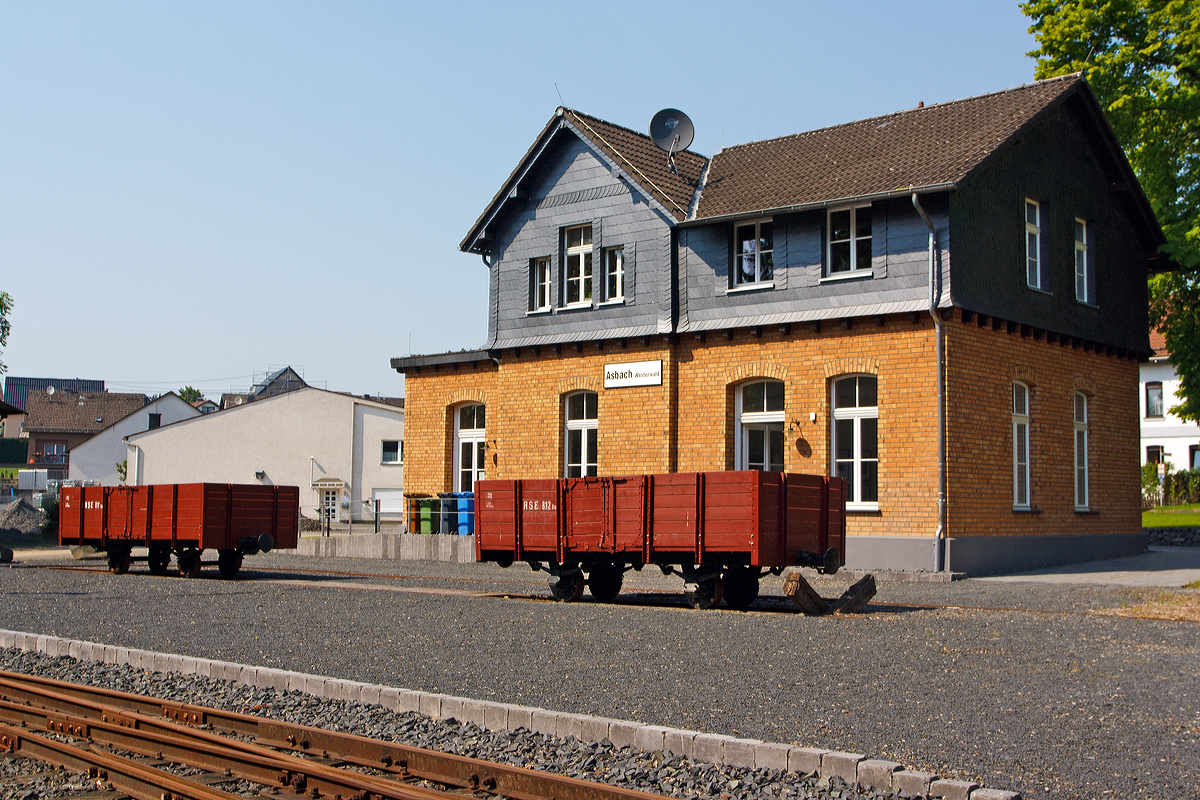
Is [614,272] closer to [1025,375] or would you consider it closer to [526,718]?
[1025,375]

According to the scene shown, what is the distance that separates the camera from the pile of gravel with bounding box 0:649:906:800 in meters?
6.21

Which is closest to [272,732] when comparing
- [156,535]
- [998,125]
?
[156,535]

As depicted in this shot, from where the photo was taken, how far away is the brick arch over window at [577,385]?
24312mm

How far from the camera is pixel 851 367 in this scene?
2066 centimetres

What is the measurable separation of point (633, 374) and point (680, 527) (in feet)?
29.4

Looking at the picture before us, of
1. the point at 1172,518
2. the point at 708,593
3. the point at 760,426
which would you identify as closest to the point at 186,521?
the point at 760,426

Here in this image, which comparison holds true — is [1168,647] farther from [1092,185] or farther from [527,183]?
[527,183]

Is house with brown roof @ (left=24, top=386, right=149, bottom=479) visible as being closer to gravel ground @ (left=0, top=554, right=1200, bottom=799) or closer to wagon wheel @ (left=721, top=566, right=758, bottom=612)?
gravel ground @ (left=0, top=554, right=1200, bottom=799)

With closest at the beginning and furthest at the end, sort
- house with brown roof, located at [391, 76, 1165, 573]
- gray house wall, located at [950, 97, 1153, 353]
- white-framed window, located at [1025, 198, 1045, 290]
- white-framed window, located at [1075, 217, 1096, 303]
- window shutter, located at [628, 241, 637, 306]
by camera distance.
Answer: house with brown roof, located at [391, 76, 1165, 573]
gray house wall, located at [950, 97, 1153, 353]
white-framed window, located at [1025, 198, 1045, 290]
white-framed window, located at [1075, 217, 1096, 303]
window shutter, located at [628, 241, 637, 306]

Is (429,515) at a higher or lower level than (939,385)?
lower

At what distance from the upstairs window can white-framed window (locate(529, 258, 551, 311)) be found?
40.9 metres

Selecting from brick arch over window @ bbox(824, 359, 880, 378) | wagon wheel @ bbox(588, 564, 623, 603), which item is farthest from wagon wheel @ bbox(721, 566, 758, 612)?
brick arch over window @ bbox(824, 359, 880, 378)

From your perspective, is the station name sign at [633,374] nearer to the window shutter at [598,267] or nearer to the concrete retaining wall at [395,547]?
the window shutter at [598,267]

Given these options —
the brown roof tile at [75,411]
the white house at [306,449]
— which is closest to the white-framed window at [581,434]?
the white house at [306,449]
